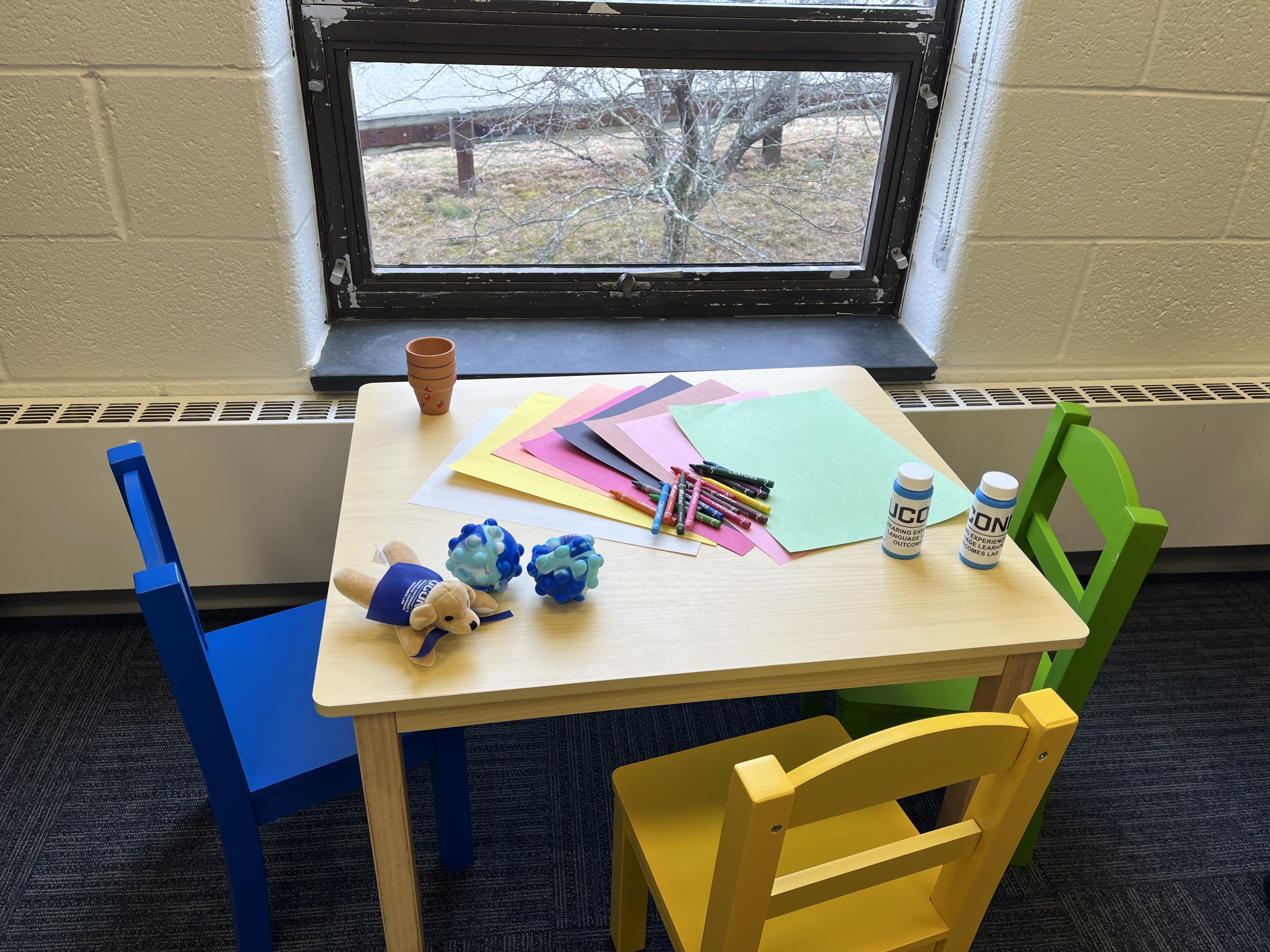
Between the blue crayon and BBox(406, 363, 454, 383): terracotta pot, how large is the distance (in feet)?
1.27

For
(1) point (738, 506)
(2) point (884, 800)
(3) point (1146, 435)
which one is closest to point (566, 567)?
(1) point (738, 506)

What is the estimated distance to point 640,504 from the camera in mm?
Answer: 1241

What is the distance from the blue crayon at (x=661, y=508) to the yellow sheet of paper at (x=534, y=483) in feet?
0.06

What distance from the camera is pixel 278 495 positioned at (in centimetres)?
184

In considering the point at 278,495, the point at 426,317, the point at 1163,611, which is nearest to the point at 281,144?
the point at 426,317

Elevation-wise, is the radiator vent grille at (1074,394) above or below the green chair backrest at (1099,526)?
below

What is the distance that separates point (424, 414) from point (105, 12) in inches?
32.4

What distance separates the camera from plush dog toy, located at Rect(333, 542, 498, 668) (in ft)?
3.21

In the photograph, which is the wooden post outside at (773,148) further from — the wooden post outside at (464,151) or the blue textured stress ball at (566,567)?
the blue textured stress ball at (566,567)

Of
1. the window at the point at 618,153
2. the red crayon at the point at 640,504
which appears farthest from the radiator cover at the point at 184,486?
the red crayon at the point at 640,504

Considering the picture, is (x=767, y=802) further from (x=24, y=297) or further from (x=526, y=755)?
(x=24, y=297)

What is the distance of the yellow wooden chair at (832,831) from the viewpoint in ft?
2.49

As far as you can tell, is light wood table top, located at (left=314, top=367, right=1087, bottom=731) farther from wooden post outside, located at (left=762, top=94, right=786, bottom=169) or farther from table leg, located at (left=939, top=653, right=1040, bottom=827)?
wooden post outside, located at (left=762, top=94, right=786, bottom=169)

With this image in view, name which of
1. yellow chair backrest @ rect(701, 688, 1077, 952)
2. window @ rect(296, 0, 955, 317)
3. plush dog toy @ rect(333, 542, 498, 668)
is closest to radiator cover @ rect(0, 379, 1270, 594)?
window @ rect(296, 0, 955, 317)
